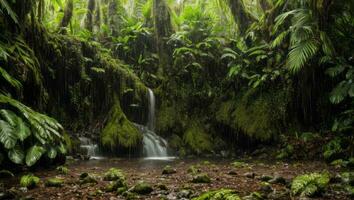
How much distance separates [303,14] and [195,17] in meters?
6.06

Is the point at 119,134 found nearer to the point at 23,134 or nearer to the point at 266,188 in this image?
the point at 23,134

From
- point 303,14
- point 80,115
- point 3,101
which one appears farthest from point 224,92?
point 3,101

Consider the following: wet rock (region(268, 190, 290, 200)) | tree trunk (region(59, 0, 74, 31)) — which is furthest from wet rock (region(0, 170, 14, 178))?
tree trunk (region(59, 0, 74, 31))

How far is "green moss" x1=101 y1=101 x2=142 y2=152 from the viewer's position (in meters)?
9.55

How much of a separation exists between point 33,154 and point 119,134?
15.7ft

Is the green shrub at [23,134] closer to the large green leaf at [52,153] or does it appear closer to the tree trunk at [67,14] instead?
the large green leaf at [52,153]

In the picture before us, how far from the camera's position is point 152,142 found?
10312 mm

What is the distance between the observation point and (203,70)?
41.7ft

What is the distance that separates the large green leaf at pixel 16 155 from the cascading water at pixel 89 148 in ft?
14.2

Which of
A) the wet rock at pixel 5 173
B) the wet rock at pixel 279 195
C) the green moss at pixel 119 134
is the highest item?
the green moss at pixel 119 134

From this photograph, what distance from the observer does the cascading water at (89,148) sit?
9.30 metres

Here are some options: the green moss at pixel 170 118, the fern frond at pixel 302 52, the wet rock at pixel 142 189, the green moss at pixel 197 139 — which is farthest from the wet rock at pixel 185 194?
the green moss at pixel 170 118

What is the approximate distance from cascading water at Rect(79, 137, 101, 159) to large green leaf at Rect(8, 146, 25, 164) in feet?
14.2

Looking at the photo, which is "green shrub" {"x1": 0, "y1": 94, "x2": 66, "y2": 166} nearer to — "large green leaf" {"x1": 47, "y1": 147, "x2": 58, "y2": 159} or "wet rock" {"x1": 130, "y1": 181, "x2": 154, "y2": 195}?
"large green leaf" {"x1": 47, "y1": 147, "x2": 58, "y2": 159}
